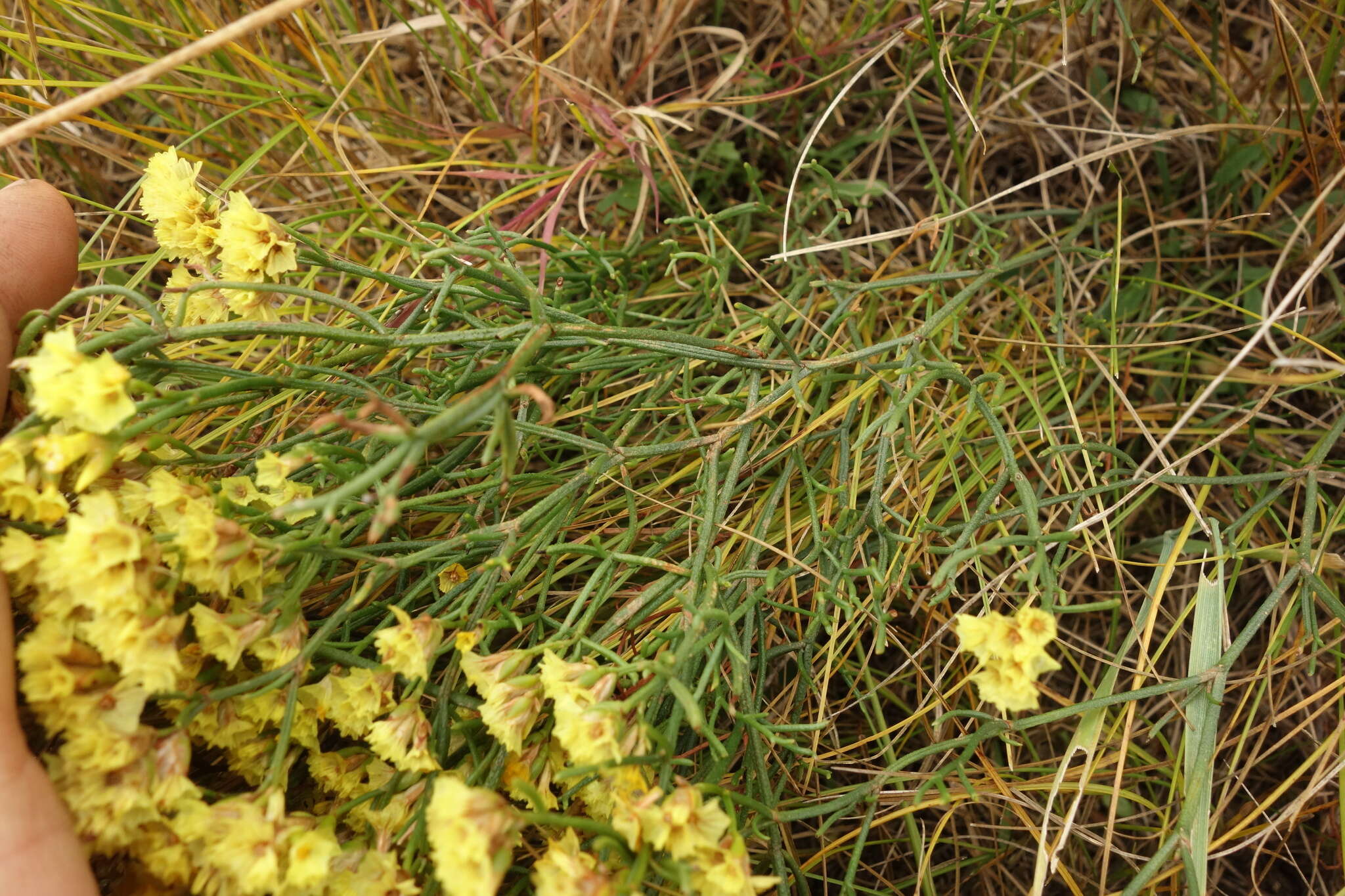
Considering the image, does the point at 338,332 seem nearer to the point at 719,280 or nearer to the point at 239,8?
the point at 719,280

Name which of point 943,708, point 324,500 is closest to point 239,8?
point 324,500

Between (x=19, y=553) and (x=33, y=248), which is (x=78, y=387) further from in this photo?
(x=33, y=248)

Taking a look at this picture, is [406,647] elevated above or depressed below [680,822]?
above

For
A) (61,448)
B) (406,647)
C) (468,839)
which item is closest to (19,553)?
(61,448)

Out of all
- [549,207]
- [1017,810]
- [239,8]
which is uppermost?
[239,8]

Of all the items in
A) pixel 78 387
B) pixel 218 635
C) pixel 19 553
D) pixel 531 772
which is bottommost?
pixel 531 772

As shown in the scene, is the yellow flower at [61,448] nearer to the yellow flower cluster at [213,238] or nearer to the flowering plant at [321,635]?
the flowering plant at [321,635]
